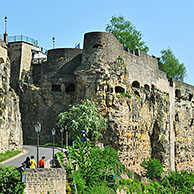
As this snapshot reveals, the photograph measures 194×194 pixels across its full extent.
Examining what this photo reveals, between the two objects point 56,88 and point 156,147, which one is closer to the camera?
point 56,88

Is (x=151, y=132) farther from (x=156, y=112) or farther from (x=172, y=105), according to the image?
(x=172, y=105)

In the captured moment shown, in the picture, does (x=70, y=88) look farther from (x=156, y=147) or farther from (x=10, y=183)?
(x=10, y=183)

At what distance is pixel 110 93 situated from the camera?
32.5m

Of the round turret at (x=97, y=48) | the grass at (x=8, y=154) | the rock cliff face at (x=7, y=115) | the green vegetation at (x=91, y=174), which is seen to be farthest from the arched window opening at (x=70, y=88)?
Result: the green vegetation at (x=91, y=174)

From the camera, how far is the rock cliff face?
2633 centimetres

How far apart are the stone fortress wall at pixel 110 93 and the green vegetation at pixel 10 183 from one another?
1693 centimetres

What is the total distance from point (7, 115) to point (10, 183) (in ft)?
40.6

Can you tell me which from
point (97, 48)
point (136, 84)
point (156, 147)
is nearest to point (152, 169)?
point (156, 147)

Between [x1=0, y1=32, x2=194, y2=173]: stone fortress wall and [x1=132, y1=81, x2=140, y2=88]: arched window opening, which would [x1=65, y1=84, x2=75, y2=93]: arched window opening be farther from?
[x1=132, y1=81, x2=140, y2=88]: arched window opening

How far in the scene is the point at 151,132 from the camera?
4000cm

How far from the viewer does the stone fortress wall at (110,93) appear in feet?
106

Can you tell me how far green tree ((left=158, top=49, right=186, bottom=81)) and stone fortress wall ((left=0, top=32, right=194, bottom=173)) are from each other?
15.1 meters

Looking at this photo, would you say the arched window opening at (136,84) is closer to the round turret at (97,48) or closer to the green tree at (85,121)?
the round turret at (97,48)

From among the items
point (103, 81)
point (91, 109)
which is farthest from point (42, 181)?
point (103, 81)
